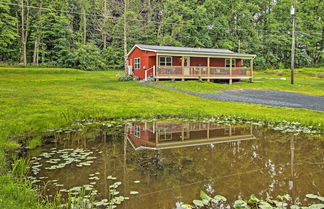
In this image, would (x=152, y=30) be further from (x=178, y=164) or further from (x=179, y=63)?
(x=178, y=164)

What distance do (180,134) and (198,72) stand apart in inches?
691

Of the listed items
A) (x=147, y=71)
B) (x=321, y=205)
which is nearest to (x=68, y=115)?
(x=321, y=205)

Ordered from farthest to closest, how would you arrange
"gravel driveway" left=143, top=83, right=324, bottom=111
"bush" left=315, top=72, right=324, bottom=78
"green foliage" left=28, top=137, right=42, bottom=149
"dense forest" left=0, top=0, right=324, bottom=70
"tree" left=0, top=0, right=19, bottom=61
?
1. "dense forest" left=0, top=0, right=324, bottom=70
2. "bush" left=315, top=72, right=324, bottom=78
3. "tree" left=0, top=0, right=19, bottom=61
4. "gravel driveway" left=143, top=83, right=324, bottom=111
5. "green foliage" left=28, top=137, right=42, bottom=149

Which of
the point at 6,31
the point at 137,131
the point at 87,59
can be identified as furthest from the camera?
the point at 87,59

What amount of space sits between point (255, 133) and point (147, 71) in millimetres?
18031

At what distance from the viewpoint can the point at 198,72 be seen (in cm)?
2486

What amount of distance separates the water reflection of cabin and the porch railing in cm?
1430

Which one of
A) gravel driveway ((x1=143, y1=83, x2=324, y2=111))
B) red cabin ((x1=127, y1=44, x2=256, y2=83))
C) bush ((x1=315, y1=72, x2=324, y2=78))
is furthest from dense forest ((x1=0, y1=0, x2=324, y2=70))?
gravel driveway ((x1=143, y1=83, x2=324, y2=111))

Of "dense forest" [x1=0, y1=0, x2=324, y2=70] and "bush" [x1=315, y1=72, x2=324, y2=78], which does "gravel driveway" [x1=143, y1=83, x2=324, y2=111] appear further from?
"bush" [x1=315, y1=72, x2=324, y2=78]

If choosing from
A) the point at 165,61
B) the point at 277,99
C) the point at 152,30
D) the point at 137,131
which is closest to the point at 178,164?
the point at 137,131

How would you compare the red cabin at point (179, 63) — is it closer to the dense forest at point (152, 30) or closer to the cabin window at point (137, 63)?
the cabin window at point (137, 63)

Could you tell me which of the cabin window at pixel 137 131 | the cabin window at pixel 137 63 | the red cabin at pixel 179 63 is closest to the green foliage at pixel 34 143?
the cabin window at pixel 137 131

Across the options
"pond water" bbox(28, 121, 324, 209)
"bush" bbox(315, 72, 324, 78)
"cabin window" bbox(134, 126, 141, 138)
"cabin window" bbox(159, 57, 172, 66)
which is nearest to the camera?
"pond water" bbox(28, 121, 324, 209)

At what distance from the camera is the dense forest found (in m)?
36.5
